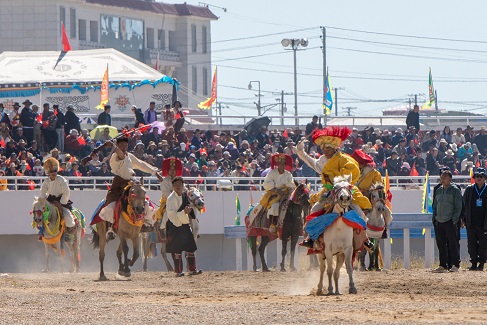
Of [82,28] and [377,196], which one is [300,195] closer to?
[377,196]

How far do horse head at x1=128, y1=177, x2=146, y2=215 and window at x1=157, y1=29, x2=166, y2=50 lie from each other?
70.8 meters

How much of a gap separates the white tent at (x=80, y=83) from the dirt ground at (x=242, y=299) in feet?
65.5

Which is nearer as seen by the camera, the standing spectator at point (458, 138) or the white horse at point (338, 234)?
the white horse at point (338, 234)

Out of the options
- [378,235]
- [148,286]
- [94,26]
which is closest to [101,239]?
[148,286]

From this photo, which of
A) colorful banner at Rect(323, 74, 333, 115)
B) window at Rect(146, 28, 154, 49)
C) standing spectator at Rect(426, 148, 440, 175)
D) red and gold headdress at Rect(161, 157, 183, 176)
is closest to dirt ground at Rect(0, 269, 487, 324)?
red and gold headdress at Rect(161, 157, 183, 176)

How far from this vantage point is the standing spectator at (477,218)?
Result: 24.1 metres

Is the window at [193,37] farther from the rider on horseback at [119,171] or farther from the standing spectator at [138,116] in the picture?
the rider on horseback at [119,171]

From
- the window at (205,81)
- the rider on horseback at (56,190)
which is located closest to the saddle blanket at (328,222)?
the rider on horseback at (56,190)

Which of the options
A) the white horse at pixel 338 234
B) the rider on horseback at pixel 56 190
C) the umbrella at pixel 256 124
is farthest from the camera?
the umbrella at pixel 256 124

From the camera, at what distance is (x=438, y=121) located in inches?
1957

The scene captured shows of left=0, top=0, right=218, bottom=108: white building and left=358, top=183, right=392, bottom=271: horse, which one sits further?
left=0, top=0, right=218, bottom=108: white building

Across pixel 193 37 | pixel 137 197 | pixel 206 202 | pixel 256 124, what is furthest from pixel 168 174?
pixel 193 37

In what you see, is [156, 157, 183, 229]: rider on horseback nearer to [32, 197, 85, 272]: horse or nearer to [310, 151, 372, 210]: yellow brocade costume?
[32, 197, 85, 272]: horse

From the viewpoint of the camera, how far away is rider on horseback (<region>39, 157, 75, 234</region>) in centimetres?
2545
